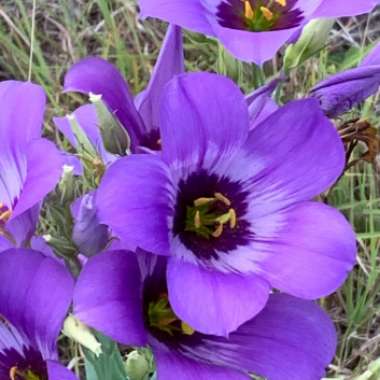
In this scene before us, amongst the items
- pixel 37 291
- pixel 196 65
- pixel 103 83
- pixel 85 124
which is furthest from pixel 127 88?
pixel 196 65

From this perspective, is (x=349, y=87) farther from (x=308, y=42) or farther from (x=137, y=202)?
(x=137, y=202)

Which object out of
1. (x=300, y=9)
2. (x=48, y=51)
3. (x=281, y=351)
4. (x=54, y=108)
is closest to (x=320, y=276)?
(x=281, y=351)

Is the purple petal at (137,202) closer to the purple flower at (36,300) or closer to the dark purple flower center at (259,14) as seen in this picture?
the purple flower at (36,300)

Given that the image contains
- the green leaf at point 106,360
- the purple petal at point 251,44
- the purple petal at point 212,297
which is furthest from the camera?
the green leaf at point 106,360

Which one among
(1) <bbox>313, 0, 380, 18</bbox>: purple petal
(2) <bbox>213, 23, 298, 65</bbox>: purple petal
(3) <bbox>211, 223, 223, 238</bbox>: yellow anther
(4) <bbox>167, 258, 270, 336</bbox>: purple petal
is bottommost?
(3) <bbox>211, 223, 223, 238</bbox>: yellow anther

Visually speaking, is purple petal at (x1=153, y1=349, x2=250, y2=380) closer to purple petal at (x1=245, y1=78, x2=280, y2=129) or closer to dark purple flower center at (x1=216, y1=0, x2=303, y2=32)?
purple petal at (x1=245, y1=78, x2=280, y2=129)

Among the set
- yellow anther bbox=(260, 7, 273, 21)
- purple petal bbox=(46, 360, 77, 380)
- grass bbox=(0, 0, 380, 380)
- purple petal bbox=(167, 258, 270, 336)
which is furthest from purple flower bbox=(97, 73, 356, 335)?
grass bbox=(0, 0, 380, 380)

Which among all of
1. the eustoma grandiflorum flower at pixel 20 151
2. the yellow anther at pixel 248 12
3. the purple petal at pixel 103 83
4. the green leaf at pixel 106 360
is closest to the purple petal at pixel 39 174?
the eustoma grandiflorum flower at pixel 20 151
